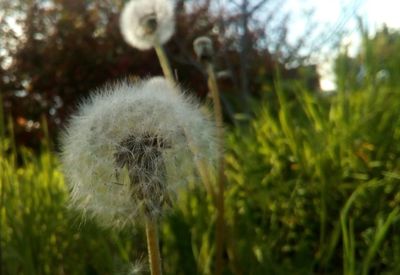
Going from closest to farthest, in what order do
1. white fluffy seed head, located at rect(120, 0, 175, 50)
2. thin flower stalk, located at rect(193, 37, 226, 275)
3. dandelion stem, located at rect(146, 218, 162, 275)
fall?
dandelion stem, located at rect(146, 218, 162, 275) < thin flower stalk, located at rect(193, 37, 226, 275) < white fluffy seed head, located at rect(120, 0, 175, 50)

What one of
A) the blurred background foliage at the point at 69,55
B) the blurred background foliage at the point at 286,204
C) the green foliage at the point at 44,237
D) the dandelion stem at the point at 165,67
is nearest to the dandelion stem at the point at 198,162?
the dandelion stem at the point at 165,67

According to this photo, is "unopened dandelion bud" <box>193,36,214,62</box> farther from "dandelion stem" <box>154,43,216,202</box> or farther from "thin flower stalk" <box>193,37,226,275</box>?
"dandelion stem" <box>154,43,216,202</box>

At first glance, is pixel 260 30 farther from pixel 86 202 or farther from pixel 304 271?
pixel 86 202

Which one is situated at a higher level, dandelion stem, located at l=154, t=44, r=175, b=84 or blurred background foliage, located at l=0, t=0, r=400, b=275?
dandelion stem, located at l=154, t=44, r=175, b=84

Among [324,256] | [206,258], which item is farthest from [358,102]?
[206,258]

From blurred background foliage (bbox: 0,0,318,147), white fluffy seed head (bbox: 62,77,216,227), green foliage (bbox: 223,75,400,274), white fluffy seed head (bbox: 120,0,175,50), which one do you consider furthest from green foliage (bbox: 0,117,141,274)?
blurred background foliage (bbox: 0,0,318,147)

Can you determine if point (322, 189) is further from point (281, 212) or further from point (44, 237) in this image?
point (44, 237)

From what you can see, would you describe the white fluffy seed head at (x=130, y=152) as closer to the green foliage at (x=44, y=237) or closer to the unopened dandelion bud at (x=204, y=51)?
the green foliage at (x=44, y=237)
